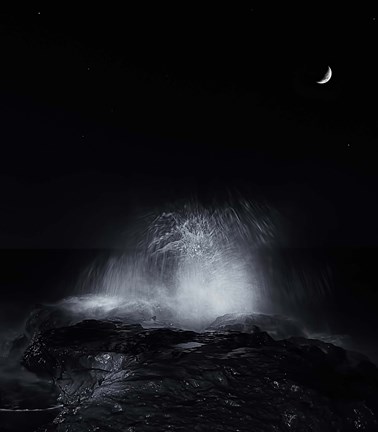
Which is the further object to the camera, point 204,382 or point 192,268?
point 192,268

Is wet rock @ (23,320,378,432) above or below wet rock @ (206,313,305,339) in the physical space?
below

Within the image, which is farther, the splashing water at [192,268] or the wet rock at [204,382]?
the splashing water at [192,268]

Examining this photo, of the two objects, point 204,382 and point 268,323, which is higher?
point 268,323

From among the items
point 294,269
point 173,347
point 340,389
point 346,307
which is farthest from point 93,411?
point 294,269

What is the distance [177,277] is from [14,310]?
56.1 feet

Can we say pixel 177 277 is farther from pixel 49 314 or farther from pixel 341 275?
pixel 341 275

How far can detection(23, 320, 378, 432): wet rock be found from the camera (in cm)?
594

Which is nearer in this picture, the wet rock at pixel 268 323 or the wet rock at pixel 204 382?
the wet rock at pixel 204 382

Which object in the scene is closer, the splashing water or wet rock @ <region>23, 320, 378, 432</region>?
wet rock @ <region>23, 320, 378, 432</region>

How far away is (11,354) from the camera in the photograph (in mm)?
13023

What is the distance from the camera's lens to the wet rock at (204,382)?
234 inches

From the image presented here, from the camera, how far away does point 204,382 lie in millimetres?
6992

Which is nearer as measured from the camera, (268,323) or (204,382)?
(204,382)

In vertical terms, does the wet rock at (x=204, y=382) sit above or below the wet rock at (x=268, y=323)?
below
